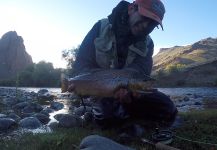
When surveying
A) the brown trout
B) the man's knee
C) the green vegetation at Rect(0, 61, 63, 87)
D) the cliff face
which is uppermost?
the cliff face

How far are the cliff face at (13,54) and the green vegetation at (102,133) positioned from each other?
302 ft

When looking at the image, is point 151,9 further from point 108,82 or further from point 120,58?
point 108,82

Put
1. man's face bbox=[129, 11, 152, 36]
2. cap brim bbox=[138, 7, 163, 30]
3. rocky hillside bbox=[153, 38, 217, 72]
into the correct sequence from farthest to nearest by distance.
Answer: rocky hillside bbox=[153, 38, 217, 72], man's face bbox=[129, 11, 152, 36], cap brim bbox=[138, 7, 163, 30]

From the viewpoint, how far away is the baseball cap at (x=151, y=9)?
5.78 m

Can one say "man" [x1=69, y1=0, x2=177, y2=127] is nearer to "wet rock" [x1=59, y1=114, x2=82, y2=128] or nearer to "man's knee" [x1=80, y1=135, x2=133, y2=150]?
"wet rock" [x1=59, y1=114, x2=82, y2=128]

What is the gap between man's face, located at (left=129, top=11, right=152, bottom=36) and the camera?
591 cm

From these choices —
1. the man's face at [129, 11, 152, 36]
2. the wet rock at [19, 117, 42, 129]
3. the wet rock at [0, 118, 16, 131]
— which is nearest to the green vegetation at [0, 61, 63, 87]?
the wet rock at [19, 117, 42, 129]

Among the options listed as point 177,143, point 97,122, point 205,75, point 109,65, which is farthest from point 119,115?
point 205,75

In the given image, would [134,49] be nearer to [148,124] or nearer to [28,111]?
[148,124]

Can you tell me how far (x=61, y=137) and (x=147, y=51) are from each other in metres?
2.23

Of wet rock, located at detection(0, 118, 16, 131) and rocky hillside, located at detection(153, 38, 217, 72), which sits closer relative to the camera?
wet rock, located at detection(0, 118, 16, 131)

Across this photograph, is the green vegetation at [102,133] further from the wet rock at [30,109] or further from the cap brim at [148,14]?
the wet rock at [30,109]

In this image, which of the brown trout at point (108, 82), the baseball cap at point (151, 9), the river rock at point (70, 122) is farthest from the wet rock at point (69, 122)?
the baseball cap at point (151, 9)

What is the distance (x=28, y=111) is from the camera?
10.4 meters
